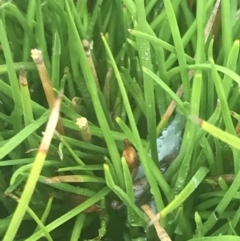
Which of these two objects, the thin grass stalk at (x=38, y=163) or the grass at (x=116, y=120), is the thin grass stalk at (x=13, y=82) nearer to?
the grass at (x=116, y=120)

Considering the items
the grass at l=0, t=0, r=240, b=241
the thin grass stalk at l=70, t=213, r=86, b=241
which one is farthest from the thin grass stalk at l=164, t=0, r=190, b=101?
the thin grass stalk at l=70, t=213, r=86, b=241

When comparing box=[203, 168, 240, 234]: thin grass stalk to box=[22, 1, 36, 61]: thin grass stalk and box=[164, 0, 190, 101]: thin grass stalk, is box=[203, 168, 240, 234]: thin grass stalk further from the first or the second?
box=[22, 1, 36, 61]: thin grass stalk

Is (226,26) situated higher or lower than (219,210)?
higher

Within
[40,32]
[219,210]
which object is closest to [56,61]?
[40,32]

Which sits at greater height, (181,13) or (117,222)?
(181,13)

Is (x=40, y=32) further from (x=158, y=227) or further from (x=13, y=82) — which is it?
(x=158, y=227)

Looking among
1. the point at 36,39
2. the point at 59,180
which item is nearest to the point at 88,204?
the point at 59,180

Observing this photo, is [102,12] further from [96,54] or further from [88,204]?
[88,204]
